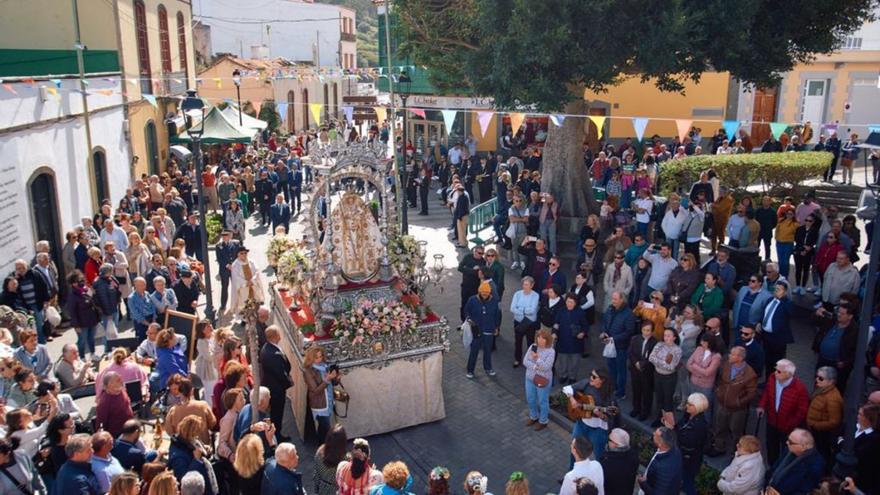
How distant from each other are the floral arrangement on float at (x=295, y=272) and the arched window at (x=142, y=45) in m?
15.1

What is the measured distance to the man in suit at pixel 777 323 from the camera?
9.27 meters

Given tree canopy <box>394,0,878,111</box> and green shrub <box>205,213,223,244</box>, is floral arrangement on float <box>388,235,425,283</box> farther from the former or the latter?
green shrub <box>205,213,223,244</box>

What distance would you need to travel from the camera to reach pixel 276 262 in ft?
38.5

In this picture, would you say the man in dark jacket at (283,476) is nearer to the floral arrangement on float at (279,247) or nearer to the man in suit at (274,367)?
the man in suit at (274,367)

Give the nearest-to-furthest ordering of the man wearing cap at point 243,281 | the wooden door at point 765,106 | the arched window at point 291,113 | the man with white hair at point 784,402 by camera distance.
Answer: the man with white hair at point 784,402
the man wearing cap at point 243,281
the wooden door at point 765,106
the arched window at point 291,113

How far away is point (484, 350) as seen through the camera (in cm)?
Answer: 1100

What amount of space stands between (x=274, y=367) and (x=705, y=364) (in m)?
5.11

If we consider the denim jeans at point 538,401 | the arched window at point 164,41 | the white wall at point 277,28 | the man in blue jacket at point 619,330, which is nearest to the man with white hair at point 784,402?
the man in blue jacket at point 619,330

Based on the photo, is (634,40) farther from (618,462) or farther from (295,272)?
(618,462)

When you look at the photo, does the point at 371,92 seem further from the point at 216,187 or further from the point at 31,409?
the point at 31,409

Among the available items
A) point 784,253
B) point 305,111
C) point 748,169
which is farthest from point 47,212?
point 305,111

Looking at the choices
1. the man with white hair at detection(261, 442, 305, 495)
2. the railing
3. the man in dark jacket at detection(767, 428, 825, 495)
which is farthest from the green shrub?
the man in dark jacket at detection(767, 428, 825, 495)

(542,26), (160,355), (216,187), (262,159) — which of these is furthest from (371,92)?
(160,355)

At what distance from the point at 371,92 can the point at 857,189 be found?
174ft
